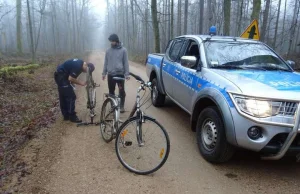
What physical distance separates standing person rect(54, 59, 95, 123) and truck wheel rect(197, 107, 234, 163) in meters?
2.95

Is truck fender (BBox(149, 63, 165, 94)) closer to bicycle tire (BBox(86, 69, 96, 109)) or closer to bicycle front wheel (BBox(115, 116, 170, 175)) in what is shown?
bicycle tire (BBox(86, 69, 96, 109))

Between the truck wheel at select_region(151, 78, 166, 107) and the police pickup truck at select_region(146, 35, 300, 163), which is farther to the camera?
the truck wheel at select_region(151, 78, 166, 107)

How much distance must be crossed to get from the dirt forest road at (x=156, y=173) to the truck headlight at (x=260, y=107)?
42.7 inches

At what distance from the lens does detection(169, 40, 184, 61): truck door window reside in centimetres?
611

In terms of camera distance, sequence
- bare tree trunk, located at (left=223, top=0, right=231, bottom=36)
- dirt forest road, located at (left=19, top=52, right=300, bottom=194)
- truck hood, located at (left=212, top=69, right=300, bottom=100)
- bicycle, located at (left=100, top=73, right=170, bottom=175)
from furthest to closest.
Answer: bare tree trunk, located at (left=223, top=0, right=231, bottom=36) → bicycle, located at (left=100, top=73, right=170, bottom=175) → dirt forest road, located at (left=19, top=52, right=300, bottom=194) → truck hood, located at (left=212, top=69, right=300, bottom=100)

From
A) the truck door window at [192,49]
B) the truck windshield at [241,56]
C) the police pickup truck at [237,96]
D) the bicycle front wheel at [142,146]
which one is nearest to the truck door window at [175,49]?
the police pickup truck at [237,96]

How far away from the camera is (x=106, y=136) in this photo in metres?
5.02

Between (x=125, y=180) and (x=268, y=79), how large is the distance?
2.63m

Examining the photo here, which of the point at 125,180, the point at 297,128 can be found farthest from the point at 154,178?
the point at 297,128

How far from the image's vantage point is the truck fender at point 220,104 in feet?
11.5

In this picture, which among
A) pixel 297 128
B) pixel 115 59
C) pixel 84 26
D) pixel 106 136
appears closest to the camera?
pixel 297 128

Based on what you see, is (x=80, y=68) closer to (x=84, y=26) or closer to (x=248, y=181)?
(x=248, y=181)

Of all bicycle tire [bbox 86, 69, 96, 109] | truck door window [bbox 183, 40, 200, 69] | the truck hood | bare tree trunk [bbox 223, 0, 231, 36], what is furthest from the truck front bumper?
bare tree trunk [bbox 223, 0, 231, 36]

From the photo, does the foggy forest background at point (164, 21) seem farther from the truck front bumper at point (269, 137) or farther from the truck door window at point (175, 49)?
the truck front bumper at point (269, 137)
